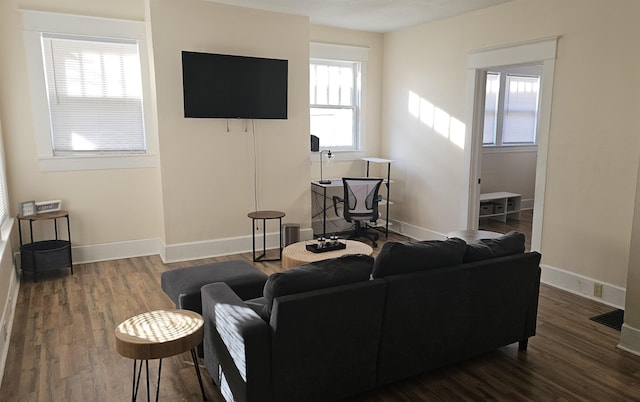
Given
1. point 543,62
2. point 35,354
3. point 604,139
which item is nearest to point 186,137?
point 35,354

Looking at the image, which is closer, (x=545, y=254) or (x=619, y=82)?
(x=619, y=82)

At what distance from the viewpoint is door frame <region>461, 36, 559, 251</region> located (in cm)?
425

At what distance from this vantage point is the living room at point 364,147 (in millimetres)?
3787

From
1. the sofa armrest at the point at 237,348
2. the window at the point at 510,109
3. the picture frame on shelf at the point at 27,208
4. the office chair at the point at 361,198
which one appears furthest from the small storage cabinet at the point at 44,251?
the window at the point at 510,109

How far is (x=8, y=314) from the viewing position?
3.34 metres

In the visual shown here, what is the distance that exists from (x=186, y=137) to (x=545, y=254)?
3.92 meters

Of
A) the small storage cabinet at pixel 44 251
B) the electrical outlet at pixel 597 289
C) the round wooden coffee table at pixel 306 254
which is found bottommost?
the electrical outlet at pixel 597 289

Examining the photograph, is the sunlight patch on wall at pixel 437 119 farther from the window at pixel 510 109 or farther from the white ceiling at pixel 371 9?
the window at pixel 510 109

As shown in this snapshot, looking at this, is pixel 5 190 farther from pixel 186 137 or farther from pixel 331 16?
pixel 331 16

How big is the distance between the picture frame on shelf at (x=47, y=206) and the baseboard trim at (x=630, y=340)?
5137 millimetres

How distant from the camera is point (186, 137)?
4949 millimetres

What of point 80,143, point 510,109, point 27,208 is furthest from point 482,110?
point 27,208

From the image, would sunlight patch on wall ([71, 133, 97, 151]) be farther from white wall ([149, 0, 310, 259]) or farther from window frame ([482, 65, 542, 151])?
window frame ([482, 65, 542, 151])

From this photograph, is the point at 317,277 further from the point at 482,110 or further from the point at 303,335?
the point at 482,110
